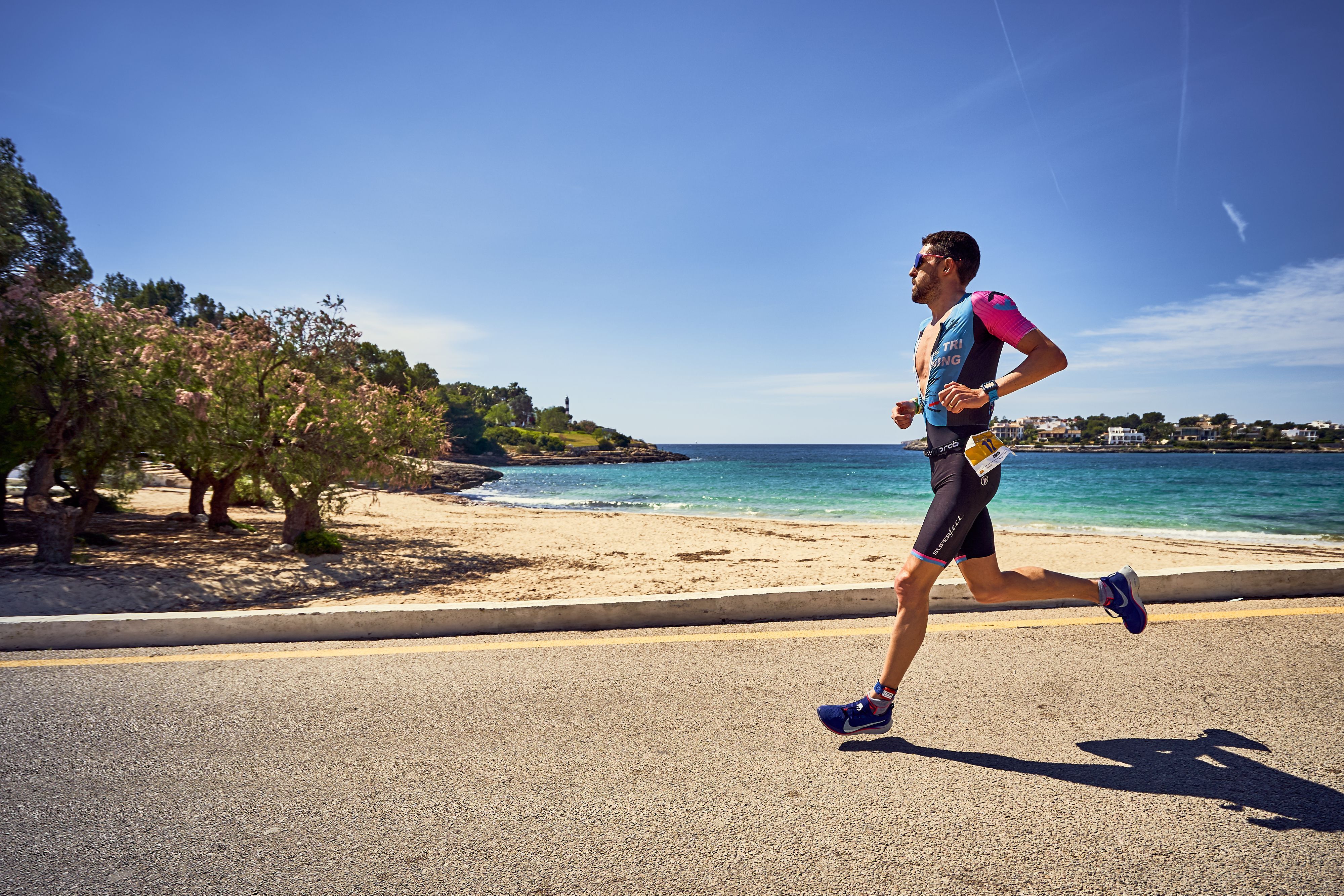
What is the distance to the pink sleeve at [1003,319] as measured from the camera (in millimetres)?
3111

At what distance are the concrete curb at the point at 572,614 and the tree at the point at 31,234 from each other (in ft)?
19.6

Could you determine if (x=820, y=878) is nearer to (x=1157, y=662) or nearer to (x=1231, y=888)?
(x=1231, y=888)

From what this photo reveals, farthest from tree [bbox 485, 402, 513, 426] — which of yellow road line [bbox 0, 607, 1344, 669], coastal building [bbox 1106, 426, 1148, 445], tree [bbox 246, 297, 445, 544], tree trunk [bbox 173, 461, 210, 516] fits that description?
coastal building [bbox 1106, 426, 1148, 445]

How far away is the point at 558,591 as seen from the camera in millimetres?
7430

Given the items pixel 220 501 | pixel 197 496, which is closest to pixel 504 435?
pixel 197 496

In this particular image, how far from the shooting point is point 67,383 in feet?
23.6

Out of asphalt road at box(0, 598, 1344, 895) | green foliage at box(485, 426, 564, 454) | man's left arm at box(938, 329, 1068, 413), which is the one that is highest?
A: green foliage at box(485, 426, 564, 454)

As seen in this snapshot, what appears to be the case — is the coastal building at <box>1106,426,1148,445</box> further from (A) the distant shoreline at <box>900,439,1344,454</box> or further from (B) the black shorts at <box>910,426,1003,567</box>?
(B) the black shorts at <box>910,426,1003,567</box>

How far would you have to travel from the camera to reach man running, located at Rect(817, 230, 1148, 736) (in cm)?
308

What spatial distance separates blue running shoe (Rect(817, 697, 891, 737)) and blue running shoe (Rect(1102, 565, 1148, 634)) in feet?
4.64

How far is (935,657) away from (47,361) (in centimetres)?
872

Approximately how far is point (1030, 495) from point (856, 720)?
1595 inches

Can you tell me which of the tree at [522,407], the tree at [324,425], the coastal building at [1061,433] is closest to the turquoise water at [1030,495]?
the tree at [324,425]

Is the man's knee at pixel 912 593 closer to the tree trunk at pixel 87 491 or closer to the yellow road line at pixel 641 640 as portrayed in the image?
the yellow road line at pixel 641 640
